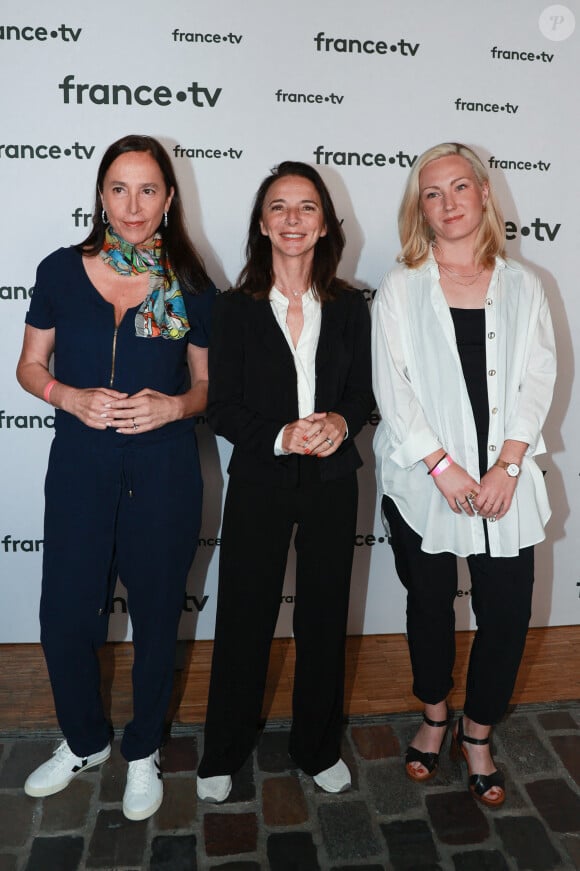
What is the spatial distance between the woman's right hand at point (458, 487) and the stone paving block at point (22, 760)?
1.58m

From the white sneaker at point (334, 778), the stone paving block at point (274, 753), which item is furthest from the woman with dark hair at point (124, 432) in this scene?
the white sneaker at point (334, 778)

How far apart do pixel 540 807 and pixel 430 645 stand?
58 centimetres

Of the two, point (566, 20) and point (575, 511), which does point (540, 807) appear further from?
point (566, 20)

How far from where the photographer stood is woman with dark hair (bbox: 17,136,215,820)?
2.14m

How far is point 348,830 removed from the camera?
2186mm

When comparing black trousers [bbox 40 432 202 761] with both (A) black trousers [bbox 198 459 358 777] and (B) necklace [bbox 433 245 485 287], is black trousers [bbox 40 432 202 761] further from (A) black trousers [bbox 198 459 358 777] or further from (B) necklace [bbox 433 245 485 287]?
(B) necklace [bbox 433 245 485 287]

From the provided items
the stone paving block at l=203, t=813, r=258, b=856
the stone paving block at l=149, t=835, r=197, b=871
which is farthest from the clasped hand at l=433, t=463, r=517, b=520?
the stone paving block at l=149, t=835, r=197, b=871

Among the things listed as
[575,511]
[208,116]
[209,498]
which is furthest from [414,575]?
[208,116]

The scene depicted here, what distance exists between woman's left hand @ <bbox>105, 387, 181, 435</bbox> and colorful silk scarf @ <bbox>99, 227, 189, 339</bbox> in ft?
0.60

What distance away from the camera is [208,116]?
291 centimetres

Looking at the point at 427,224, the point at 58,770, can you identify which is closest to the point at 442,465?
the point at 427,224

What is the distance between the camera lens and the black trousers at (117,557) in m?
2.17

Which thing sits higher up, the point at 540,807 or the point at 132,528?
the point at 132,528

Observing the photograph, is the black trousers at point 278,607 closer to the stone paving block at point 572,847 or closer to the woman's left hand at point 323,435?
the woman's left hand at point 323,435
